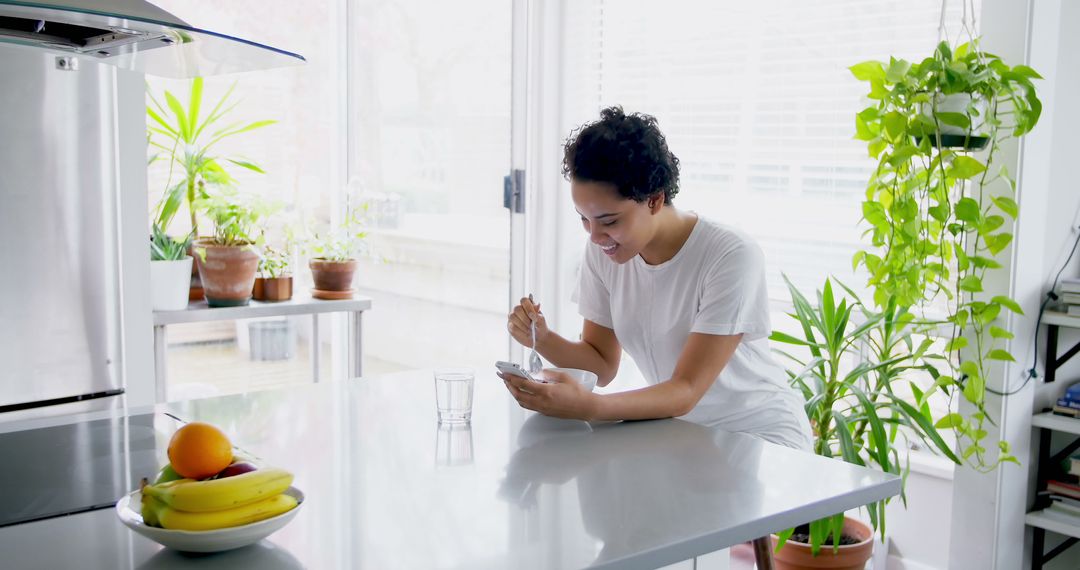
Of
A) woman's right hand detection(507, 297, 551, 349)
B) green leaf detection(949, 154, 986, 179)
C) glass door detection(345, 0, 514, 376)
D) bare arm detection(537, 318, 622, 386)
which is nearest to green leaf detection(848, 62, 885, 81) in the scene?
green leaf detection(949, 154, 986, 179)

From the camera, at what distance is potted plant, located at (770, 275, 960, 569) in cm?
268

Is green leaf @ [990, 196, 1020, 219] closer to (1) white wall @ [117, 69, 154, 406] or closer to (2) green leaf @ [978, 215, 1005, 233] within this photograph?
(2) green leaf @ [978, 215, 1005, 233]

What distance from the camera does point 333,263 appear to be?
3377mm

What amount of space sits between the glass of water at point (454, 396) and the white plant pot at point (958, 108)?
5.02 ft

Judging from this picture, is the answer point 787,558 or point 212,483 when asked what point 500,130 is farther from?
point 212,483

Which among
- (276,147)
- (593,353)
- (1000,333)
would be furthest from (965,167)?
(276,147)

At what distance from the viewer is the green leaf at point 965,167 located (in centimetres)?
247

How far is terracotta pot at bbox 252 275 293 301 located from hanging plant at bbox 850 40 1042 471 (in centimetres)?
189

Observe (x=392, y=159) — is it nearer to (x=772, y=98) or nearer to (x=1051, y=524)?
(x=772, y=98)

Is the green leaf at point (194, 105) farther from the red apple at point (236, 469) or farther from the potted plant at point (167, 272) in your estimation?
the red apple at point (236, 469)

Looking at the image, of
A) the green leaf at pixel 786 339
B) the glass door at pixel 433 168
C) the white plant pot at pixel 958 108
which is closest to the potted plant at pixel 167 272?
the glass door at pixel 433 168

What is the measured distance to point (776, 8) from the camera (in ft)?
10.6

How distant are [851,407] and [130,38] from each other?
7.43 ft

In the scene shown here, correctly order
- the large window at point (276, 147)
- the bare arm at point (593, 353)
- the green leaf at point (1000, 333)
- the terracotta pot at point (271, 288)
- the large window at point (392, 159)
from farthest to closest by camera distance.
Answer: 1. the large window at point (392, 159)
2. the large window at point (276, 147)
3. the terracotta pot at point (271, 288)
4. the green leaf at point (1000, 333)
5. the bare arm at point (593, 353)
